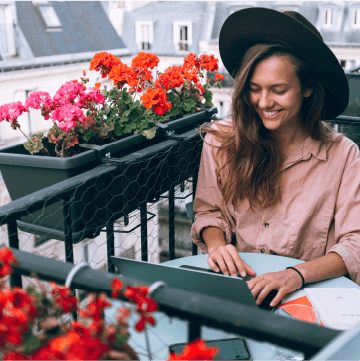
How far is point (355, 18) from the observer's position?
57.9 feet

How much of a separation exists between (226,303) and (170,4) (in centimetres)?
2183

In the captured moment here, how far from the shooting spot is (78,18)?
16.3 metres

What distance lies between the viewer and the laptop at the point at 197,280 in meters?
0.83

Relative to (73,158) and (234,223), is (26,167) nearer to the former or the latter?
(73,158)

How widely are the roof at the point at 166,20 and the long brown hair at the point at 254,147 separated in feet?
61.5

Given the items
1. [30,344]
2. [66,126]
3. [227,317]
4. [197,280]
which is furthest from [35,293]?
[66,126]

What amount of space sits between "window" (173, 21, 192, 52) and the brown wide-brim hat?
63.4ft

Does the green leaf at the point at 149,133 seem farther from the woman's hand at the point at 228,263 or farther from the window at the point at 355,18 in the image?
the window at the point at 355,18

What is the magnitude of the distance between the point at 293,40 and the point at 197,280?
0.77m

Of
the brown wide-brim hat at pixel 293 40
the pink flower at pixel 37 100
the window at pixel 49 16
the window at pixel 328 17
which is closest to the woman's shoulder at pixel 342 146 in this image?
the brown wide-brim hat at pixel 293 40

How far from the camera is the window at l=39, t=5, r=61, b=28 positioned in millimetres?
15398

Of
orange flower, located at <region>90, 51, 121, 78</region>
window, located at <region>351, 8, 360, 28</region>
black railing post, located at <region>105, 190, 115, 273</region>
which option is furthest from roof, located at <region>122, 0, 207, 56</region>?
black railing post, located at <region>105, 190, 115, 273</region>

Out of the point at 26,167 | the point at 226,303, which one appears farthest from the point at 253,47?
the point at 226,303

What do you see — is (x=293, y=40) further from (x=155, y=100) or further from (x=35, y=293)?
(x=35, y=293)
